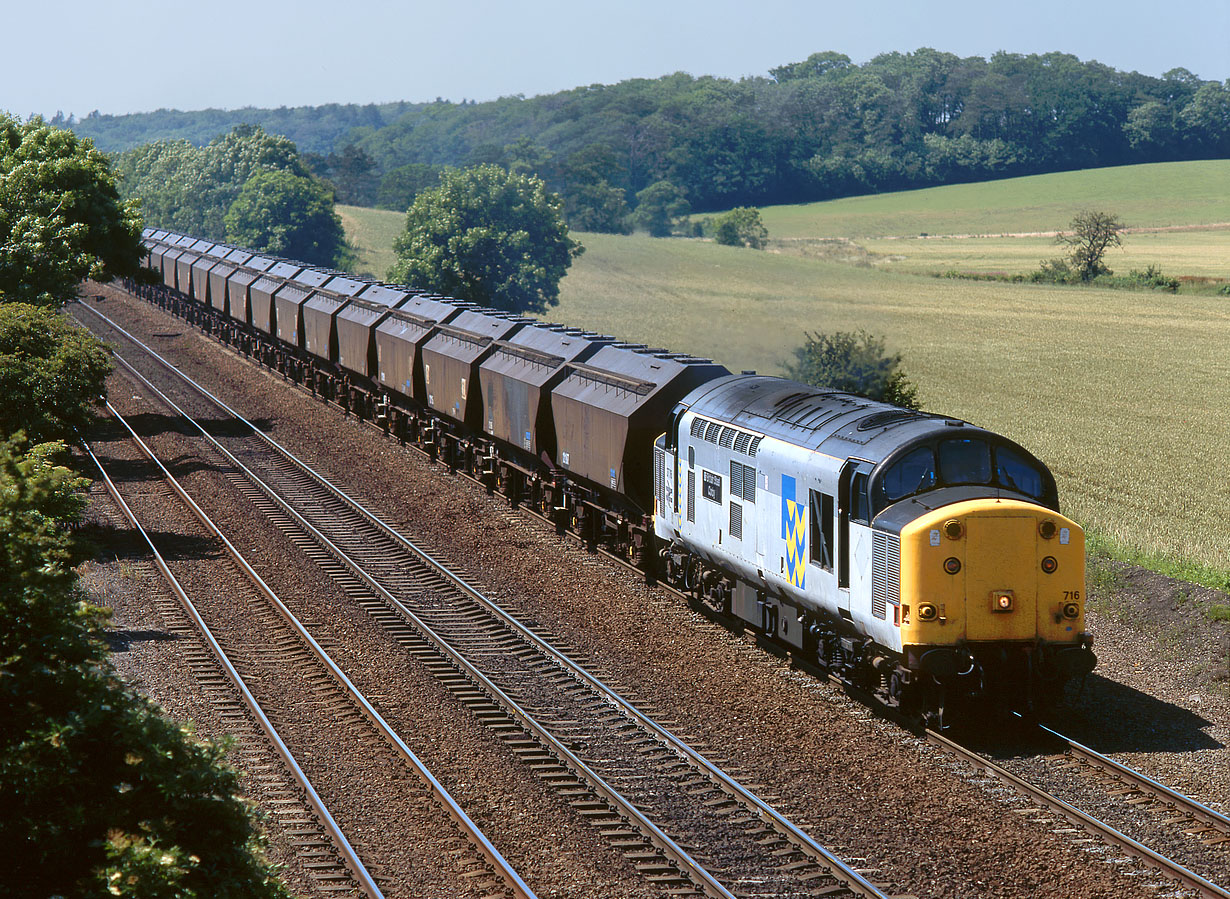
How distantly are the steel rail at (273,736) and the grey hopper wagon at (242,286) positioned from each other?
28797mm

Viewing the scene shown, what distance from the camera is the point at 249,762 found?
15.7 meters

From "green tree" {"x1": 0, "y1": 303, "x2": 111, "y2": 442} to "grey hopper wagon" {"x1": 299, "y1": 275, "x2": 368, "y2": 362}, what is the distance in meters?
13.0

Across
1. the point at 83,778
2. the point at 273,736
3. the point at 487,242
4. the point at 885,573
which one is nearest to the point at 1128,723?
the point at 885,573

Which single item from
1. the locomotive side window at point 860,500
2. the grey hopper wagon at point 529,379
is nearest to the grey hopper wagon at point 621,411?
the grey hopper wagon at point 529,379

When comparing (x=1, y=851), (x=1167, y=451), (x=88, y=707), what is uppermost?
(x=88, y=707)

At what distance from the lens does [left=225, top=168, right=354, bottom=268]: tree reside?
10175 centimetres

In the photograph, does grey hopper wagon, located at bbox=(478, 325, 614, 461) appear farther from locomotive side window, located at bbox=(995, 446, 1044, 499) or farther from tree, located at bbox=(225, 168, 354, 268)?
tree, located at bbox=(225, 168, 354, 268)

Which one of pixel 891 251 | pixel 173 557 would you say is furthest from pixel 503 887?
pixel 891 251

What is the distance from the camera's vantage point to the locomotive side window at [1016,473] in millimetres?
16016

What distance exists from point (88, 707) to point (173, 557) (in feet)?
58.5

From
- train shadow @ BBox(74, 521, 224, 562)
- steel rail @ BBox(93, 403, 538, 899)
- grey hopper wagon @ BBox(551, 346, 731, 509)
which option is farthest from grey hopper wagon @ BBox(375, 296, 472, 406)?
grey hopper wagon @ BBox(551, 346, 731, 509)

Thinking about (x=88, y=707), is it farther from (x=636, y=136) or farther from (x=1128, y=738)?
(x=636, y=136)

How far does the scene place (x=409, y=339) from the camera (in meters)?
37.2

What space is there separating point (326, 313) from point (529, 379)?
1864 cm
